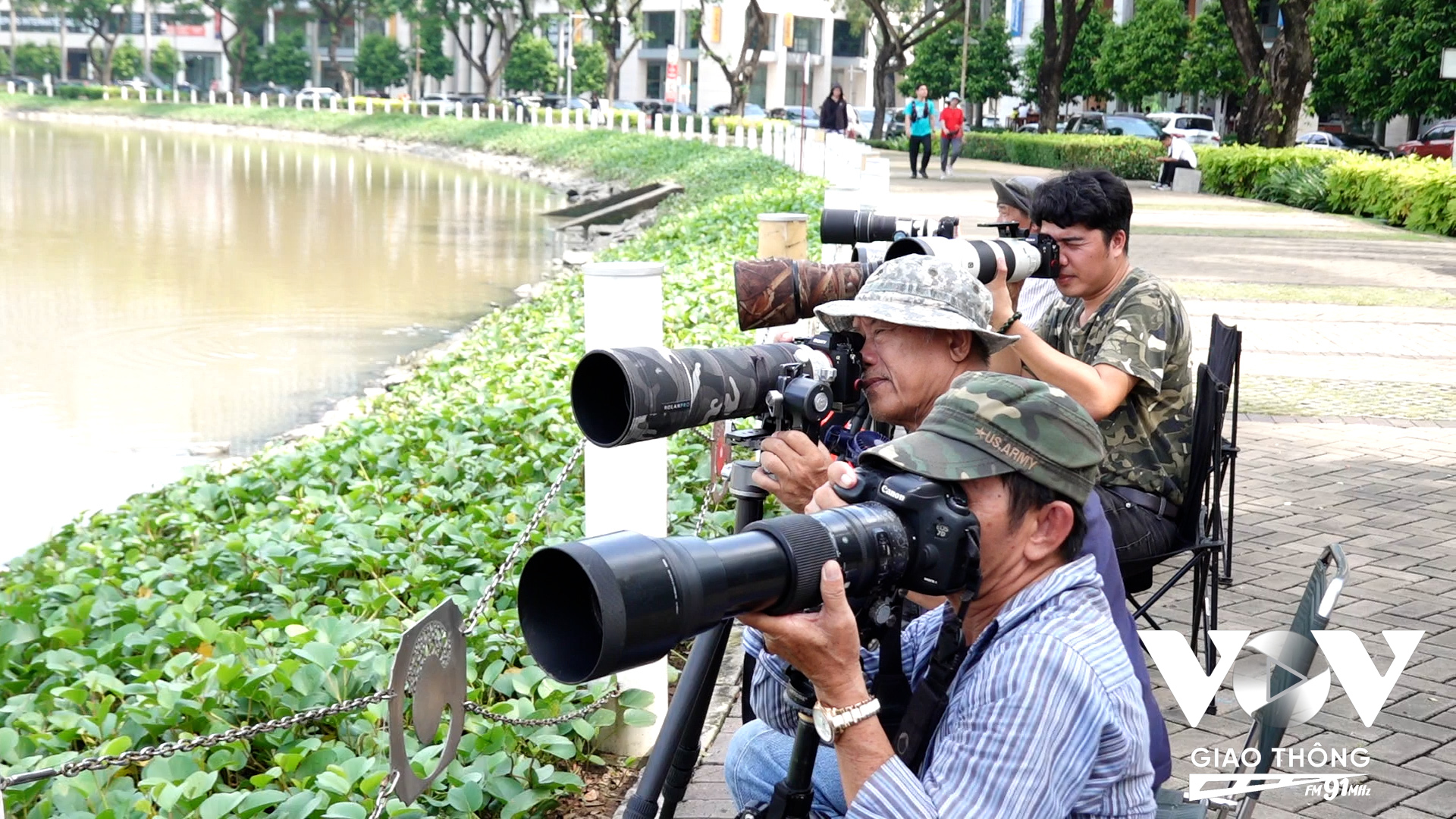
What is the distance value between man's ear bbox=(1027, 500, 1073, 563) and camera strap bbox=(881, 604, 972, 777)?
12cm

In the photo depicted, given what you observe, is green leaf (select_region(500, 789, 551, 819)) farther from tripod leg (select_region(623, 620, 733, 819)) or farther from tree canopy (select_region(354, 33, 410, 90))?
tree canopy (select_region(354, 33, 410, 90))

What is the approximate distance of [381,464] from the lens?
618 centimetres

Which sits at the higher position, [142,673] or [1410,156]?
[1410,156]

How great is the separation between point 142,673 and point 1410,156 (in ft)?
65.8

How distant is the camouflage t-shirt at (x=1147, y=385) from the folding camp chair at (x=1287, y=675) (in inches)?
49.5

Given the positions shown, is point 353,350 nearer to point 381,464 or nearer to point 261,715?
point 381,464

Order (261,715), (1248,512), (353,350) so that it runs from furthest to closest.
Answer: (353,350), (1248,512), (261,715)

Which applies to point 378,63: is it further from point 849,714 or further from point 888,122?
point 849,714

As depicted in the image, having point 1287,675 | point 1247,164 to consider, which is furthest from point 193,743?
point 1247,164

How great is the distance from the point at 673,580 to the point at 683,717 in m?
1.18

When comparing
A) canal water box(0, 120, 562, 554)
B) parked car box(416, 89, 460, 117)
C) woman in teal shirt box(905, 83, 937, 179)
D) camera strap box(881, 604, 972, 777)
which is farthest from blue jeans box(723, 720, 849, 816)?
parked car box(416, 89, 460, 117)

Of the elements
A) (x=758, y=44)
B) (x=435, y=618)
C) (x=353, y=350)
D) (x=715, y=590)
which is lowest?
(x=353, y=350)

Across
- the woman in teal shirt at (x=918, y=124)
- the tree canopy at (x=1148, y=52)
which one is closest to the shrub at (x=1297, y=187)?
the woman in teal shirt at (x=918, y=124)

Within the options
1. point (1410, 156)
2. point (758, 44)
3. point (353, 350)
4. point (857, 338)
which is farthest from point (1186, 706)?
point (758, 44)
